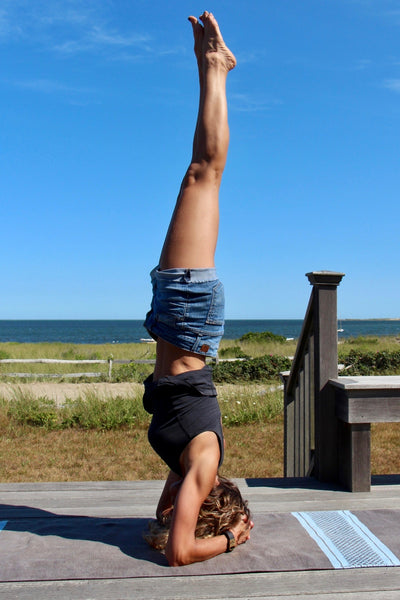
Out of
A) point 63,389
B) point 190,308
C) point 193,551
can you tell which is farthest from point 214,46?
point 63,389

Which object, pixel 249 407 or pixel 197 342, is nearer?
pixel 197 342

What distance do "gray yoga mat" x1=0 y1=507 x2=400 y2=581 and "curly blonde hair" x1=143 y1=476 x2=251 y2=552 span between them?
8 cm

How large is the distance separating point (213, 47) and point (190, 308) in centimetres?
124

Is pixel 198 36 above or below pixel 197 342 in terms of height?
above

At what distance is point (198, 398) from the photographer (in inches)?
105

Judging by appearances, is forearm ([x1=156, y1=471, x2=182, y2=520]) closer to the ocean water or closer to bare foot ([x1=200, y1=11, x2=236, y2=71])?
bare foot ([x1=200, y1=11, x2=236, y2=71])

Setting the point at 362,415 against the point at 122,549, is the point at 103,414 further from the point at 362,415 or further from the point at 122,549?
the point at 122,549

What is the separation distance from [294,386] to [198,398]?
8.14ft

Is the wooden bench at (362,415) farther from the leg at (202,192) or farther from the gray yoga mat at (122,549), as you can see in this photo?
the leg at (202,192)

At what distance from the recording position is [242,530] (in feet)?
8.86

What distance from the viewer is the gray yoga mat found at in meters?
2.48

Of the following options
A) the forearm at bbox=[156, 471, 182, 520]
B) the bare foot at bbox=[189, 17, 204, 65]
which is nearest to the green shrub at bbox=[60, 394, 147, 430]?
the forearm at bbox=[156, 471, 182, 520]

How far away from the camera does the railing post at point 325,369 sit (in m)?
3.92

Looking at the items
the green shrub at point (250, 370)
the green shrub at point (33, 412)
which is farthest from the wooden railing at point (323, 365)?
the green shrub at point (250, 370)
